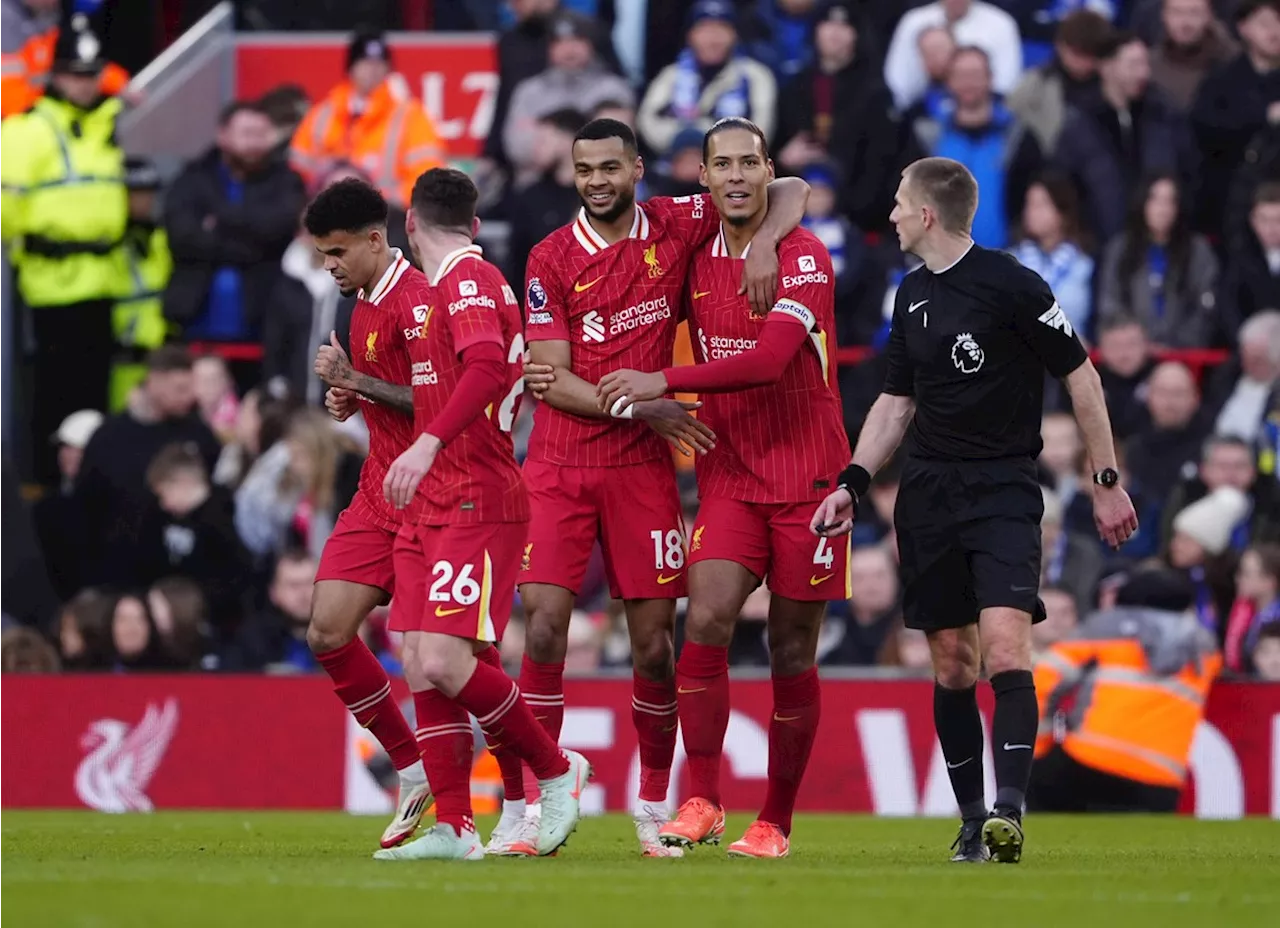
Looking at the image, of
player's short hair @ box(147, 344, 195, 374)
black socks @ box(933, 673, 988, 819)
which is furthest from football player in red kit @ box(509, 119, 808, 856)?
player's short hair @ box(147, 344, 195, 374)

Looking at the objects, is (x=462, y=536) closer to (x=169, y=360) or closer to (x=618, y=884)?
(x=618, y=884)

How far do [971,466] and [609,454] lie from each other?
4.89 feet

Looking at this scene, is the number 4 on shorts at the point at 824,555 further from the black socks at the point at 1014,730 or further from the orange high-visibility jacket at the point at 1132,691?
the orange high-visibility jacket at the point at 1132,691

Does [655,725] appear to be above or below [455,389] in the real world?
below

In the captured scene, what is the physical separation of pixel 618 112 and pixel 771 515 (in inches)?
290

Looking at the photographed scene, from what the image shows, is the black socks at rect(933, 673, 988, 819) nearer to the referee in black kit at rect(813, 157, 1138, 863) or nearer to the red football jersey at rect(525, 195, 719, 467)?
the referee in black kit at rect(813, 157, 1138, 863)

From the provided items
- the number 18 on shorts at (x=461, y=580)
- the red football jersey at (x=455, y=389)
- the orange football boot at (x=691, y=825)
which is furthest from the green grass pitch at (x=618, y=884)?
the red football jersey at (x=455, y=389)

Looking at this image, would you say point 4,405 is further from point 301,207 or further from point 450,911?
point 450,911

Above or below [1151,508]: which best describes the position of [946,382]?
above

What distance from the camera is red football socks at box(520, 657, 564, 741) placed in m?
9.62

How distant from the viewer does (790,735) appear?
31.7 ft

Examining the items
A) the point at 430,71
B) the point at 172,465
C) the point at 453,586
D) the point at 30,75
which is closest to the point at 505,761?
the point at 453,586

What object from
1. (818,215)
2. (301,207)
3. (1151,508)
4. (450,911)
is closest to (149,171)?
(301,207)

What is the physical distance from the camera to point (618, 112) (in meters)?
16.4
